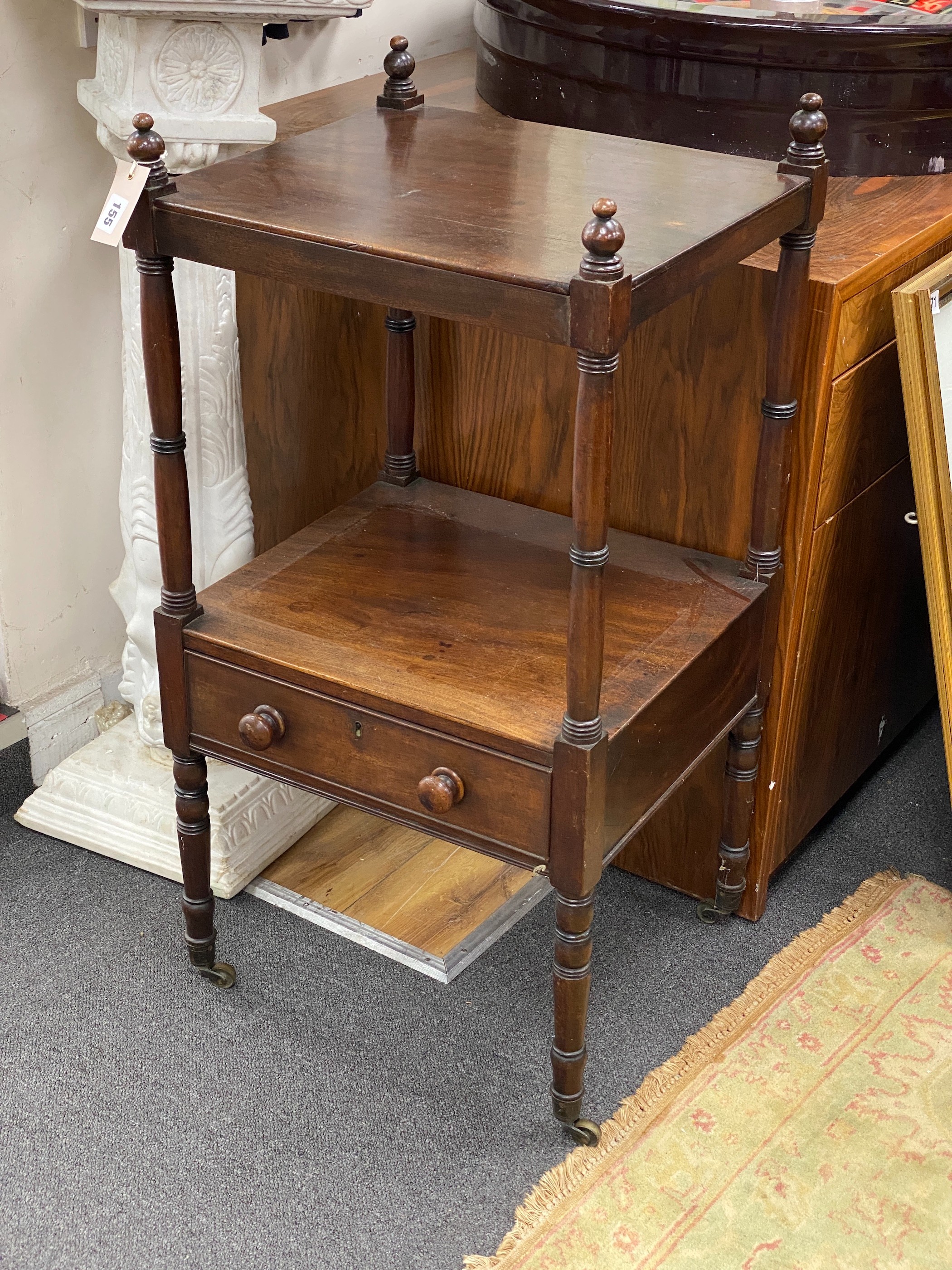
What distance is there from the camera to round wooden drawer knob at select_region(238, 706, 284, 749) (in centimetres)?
150

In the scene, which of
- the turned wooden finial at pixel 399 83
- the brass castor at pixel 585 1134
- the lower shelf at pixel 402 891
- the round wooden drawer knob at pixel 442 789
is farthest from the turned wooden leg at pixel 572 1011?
the turned wooden finial at pixel 399 83

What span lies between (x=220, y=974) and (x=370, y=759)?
1.48ft

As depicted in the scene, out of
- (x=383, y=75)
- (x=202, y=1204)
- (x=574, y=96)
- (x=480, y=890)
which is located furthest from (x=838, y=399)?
(x=202, y=1204)

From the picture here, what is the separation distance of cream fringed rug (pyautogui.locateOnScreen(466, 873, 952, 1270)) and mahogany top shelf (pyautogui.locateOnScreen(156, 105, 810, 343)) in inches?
34.3

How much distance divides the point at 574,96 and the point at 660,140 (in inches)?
5.1

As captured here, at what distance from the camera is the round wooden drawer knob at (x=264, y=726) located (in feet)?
4.93

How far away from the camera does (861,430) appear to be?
1651mm

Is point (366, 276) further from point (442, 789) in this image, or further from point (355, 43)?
point (355, 43)

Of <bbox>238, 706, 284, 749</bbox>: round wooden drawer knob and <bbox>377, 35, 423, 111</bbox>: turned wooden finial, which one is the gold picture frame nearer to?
<bbox>377, 35, 423, 111</bbox>: turned wooden finial

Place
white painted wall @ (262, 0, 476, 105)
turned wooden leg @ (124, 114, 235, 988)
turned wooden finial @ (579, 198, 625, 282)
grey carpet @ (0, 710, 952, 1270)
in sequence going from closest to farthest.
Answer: turned wooden finial @ (579, 198, 625, 282)
turned wooden leg @ (124, 114, 235, 988)
grey carpet @ (0, 710, 952, 1270)
white painted wall @ (262, 0, 476, 105)

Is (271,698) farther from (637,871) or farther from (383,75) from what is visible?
(383,75)

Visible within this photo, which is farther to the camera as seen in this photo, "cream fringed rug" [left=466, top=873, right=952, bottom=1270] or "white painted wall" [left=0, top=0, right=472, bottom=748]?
"white painted wall" [left=0, top=0, right=472, bottom=748]

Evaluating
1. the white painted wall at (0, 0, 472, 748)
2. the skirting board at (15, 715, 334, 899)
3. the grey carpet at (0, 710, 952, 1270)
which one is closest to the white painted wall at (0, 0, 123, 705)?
the white painted wall at (0, 0, 472, 748)

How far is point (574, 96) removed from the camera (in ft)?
5.82
